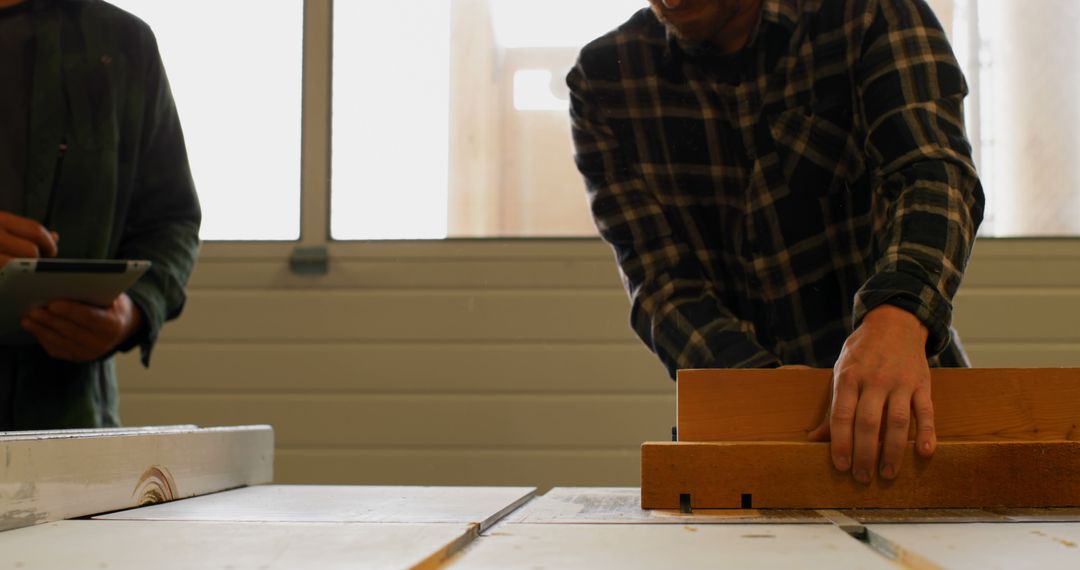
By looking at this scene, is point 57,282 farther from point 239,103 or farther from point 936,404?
point 239,103

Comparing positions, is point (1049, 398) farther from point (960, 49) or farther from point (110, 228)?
point (960, 49)

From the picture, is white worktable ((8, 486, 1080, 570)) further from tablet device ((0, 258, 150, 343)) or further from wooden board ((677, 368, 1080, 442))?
tablet device ((0, 258, 150, 343))

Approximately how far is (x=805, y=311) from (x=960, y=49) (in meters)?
2.24

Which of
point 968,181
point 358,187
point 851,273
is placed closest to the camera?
point 968,181

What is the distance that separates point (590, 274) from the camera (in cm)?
356

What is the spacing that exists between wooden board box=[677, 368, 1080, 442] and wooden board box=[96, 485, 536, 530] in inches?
11.1

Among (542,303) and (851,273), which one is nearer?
(851,273)

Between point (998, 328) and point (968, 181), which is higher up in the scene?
point (968, 181)

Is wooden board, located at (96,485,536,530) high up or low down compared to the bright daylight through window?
down

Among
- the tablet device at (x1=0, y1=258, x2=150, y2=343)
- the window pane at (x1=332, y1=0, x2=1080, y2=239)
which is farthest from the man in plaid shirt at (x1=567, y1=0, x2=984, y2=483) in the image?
the window pane at (x1=332, y1=0, x2=1080, y2=239)

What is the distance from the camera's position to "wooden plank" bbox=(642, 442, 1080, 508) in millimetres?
1185

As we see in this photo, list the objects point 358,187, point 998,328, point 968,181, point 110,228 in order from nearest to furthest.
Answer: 1. point 968,181
2. point 110,228
3. point 998,328
4. point 358,187

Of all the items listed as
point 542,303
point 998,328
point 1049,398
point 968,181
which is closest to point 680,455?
point 1049,398

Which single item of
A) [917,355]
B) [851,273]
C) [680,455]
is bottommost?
[680,455]
